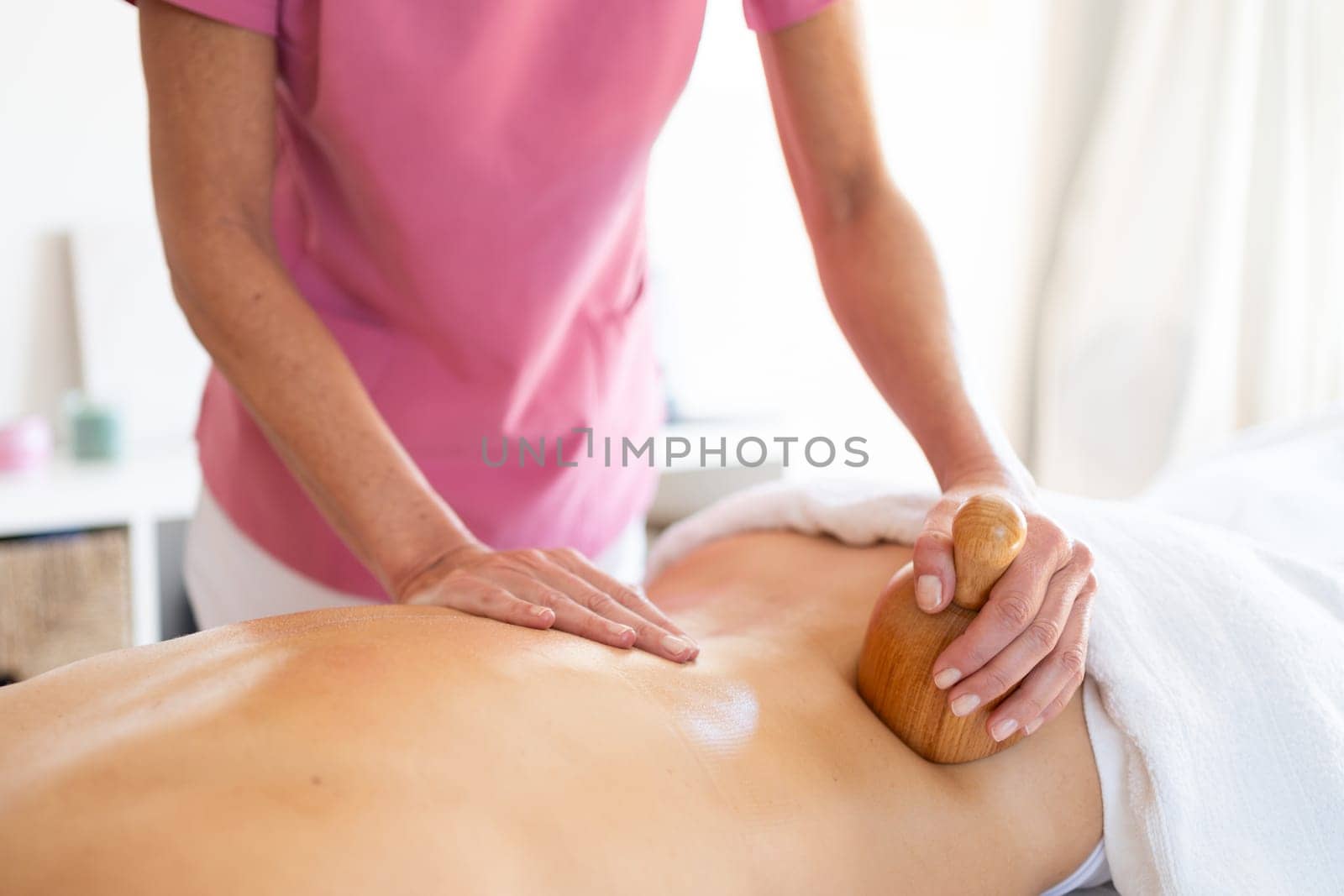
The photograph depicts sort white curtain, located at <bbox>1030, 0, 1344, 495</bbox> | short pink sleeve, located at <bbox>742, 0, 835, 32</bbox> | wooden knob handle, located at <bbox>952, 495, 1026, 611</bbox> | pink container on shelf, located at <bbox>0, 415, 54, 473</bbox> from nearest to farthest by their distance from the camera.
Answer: wooden knob handle, located at <bbox>952, 495, 1026, 611</bbox> → short pink sleeve, located at <bbox>742, 0, 835, 32</bbox> → pink container on shelf, located at <bbox>0, 415, 54, 473</bbox> → white curtain, located at <bbox>1030, 0, 1344, 495</bbox>

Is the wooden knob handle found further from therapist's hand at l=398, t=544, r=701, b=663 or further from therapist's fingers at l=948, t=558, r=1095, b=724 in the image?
therapist's hand at l=398, t=544, r=701, b=663

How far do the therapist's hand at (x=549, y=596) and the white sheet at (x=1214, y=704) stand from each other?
335mm

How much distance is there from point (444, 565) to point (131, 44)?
8.83 ft

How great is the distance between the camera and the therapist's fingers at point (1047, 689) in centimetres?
→ 88

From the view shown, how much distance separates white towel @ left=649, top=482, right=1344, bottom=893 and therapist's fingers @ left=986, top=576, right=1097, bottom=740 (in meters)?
0.06

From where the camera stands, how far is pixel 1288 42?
117 inches

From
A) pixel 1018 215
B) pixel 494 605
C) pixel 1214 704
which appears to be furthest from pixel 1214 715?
pixel 1018 215

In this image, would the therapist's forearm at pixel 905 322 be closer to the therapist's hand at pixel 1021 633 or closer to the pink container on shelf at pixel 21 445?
the therapist's hand at pixel 1021 633

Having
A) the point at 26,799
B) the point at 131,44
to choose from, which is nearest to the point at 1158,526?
the point at 26,799

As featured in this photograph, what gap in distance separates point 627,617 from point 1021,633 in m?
0.28

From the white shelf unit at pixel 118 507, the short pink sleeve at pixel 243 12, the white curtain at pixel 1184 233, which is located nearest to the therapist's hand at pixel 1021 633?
Answer: the short pink sleeve at pixel 243 12

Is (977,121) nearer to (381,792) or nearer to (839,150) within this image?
(839,150)

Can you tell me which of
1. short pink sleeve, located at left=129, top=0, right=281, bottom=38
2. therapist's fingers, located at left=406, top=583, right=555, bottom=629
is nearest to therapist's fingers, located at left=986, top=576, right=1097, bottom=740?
therapist's fingers, located at left=406, top=583, right=555, bottom=629

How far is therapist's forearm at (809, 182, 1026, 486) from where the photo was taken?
1112 mm
